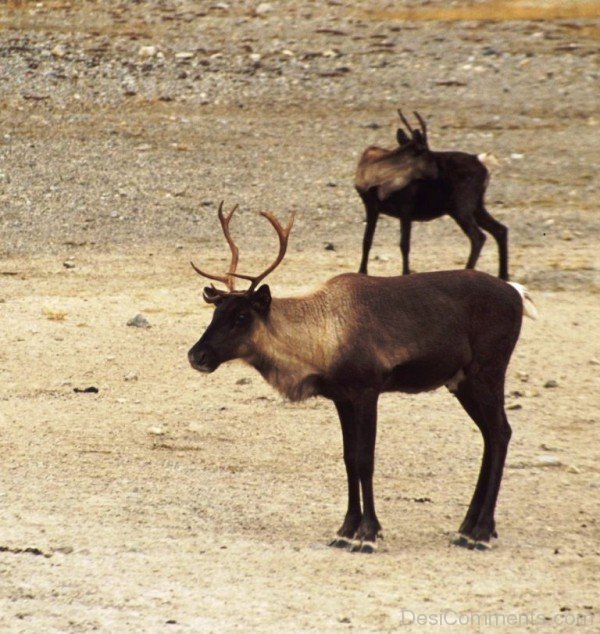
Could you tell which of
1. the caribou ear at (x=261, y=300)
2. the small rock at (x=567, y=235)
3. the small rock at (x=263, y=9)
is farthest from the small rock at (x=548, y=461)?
the small rock at (x=263, y=9)

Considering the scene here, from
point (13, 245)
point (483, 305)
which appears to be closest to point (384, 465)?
point (483, 305)

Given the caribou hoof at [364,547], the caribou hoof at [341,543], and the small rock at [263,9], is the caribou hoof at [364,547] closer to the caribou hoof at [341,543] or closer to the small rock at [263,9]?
the caribou hoof at [341,543]

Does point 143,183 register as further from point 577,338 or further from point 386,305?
point 386,305

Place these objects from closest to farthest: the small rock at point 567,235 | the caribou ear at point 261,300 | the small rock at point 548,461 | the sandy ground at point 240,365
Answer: the sandy ground at point 240,365 < the caribou ear at point 261,300 < the small rock at point 548,461 < the small rock at point 567,235

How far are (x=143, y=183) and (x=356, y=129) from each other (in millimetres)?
3458

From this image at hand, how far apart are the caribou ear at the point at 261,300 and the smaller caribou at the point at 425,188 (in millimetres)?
5774

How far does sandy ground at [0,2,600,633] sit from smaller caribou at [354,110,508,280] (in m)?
0.67

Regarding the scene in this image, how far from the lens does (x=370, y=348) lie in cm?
794

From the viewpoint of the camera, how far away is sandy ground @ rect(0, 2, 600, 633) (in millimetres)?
7383

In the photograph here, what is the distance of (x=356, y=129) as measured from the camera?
20.6 metres

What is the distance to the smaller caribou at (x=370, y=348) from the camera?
7.93m

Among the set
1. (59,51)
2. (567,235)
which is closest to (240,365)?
(567,235)

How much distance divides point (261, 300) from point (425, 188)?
19.8 ft

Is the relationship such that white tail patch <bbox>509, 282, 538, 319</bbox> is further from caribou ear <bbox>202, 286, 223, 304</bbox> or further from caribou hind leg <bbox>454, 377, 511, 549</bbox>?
caribou ear <bbox>202, 286, 223, 304</bbox>
